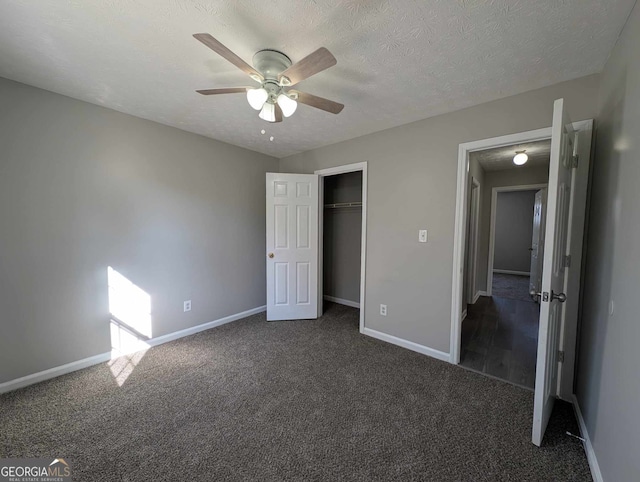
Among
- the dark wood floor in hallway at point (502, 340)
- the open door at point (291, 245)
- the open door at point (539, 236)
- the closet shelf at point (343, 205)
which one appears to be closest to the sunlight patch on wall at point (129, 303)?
the open door at point (291, 245)

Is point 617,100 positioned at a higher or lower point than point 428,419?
higher

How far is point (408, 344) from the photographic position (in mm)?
2789

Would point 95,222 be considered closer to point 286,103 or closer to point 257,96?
point 257,96

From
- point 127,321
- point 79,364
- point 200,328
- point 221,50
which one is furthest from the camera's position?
point 200,328

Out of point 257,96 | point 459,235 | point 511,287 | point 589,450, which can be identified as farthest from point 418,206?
point 511,287

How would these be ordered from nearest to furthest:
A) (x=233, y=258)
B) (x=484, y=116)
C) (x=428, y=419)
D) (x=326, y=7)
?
(x=326, y=7), (x=428, y=419), (x=484, y=116), (x=233, y=258)

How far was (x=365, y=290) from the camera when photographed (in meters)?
3.15

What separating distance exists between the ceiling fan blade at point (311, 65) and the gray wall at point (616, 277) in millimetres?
1464

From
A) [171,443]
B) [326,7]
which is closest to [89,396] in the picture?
[171,443]

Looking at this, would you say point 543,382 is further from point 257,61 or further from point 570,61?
point 257,61

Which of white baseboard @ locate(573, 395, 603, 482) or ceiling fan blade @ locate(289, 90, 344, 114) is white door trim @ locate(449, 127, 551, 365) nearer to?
Answer: white baseboard @ locate(573, 395, 603, 482)

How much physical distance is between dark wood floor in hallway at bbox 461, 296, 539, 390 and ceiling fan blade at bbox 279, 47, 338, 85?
277 centimetres

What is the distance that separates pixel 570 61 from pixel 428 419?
2.58 m

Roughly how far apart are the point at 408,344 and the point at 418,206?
151 cm
